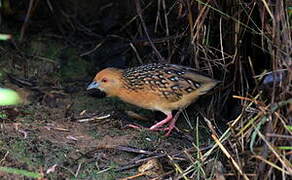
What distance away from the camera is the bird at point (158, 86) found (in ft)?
19.6

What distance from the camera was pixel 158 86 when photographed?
6086 mm

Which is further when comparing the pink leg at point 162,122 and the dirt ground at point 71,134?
the pink leg at point 162,122

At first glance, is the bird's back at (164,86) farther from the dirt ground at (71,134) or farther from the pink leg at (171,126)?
the dirt ground at (71,134)

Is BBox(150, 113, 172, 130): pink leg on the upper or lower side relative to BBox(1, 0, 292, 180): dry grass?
lower

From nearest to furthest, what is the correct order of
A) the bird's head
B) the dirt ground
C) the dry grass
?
1. the dry grass
2. the dirt ground
3. the bird's head

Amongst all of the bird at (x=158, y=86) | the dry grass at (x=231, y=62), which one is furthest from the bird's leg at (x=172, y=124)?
the dry grass at (x=231, y=62)

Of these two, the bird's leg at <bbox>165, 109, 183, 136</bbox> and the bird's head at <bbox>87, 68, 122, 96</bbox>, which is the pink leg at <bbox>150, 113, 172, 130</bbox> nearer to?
the bird's leg at <bbox>165, 109, 183, 136</bbox>

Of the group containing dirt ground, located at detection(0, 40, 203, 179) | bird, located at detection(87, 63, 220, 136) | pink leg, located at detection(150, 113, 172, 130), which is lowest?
pink leg, located at detection(150, 113, 172, 130)

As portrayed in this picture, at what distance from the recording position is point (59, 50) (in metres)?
7.40

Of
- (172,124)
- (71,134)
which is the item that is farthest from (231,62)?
(71,134)

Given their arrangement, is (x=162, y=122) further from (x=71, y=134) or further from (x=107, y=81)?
(x=71, y=134)

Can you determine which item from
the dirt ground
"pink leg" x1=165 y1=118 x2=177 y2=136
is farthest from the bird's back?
the dirt ground

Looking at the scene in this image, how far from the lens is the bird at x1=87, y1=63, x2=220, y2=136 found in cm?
597

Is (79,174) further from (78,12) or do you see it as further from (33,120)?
(78,12)
